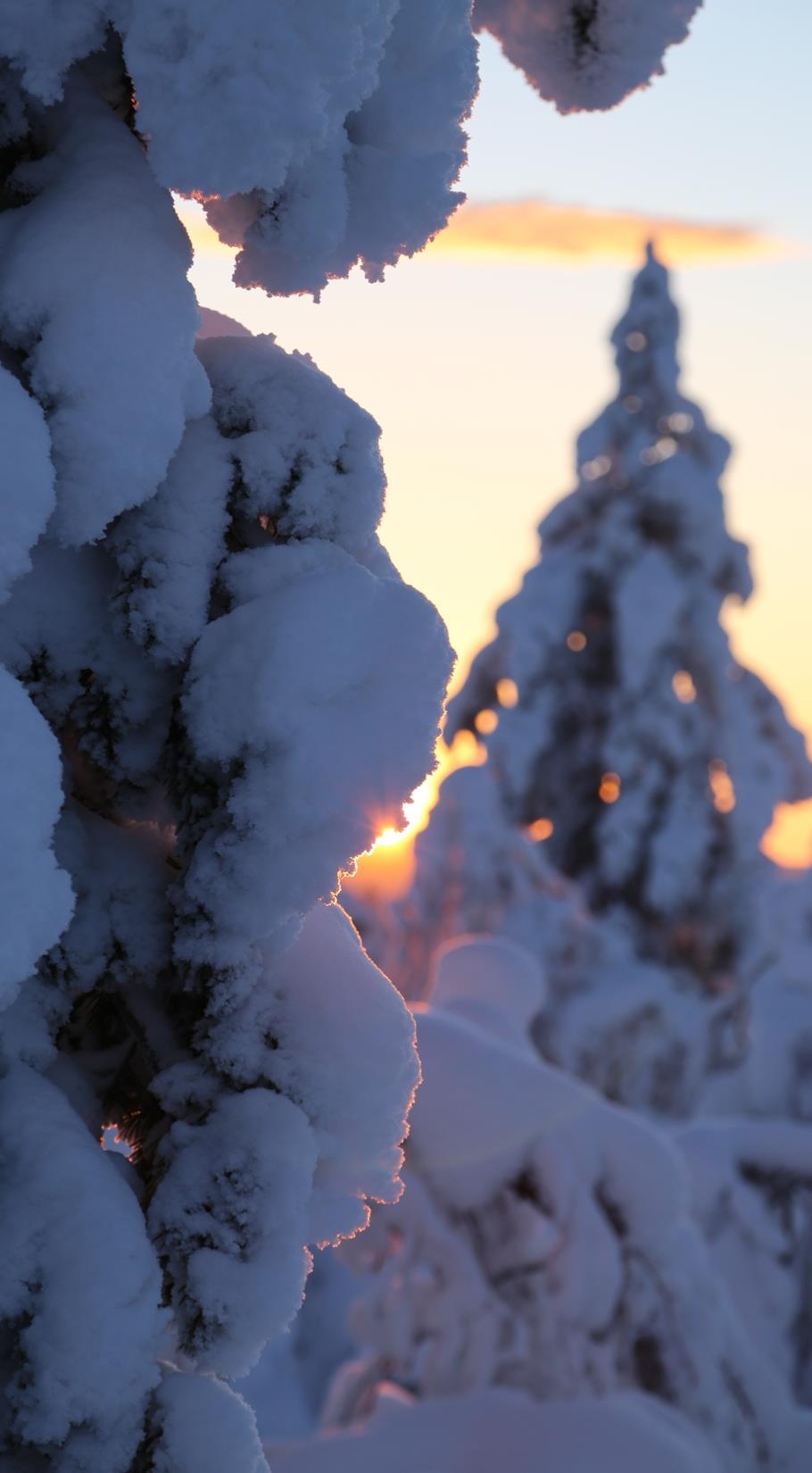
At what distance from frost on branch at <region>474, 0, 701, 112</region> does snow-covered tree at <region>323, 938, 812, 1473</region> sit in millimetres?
3146

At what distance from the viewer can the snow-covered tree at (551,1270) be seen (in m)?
5.58

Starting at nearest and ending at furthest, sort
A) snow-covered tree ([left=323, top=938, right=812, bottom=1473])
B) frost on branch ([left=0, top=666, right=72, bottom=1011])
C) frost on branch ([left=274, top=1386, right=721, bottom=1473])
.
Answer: frost on branch ([left=0, top=666, right=72, bottom=1011]) < frost on branch ([left=274, top=1386, right=721, bottom=1473]) < snow-covered tree ([left=323, top=938, right=812, bottom=1473])

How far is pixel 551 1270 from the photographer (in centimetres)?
575

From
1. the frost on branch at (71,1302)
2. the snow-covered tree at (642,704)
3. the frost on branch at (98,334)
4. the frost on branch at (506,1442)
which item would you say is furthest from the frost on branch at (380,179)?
the snow-covered tree at (642,704)

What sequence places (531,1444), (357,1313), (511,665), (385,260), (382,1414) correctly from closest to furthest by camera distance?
1. (385,260)
2. (531,1444)
3. (382,1414)
4. (357,1313)
5. (511,665)

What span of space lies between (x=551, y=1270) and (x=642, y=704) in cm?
1108

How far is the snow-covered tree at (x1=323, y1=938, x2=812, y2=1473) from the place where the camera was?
5.58 meters

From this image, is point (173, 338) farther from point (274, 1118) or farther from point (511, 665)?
point (511, 665)

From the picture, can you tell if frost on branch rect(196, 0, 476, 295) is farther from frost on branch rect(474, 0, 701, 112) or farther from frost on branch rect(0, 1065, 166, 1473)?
frost on branch rect(0, 1065, 166, 1473)

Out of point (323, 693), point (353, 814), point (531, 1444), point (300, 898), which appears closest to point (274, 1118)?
point (300, 898)

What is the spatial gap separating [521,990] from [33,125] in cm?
459

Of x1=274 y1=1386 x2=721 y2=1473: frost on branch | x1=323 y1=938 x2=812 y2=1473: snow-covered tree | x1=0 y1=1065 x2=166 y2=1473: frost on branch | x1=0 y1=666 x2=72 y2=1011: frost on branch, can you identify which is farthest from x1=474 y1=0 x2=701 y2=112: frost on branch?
x1=274 y1=1386 x2=721 y2=1473: frost on branch

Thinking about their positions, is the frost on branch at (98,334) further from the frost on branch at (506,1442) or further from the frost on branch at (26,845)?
the frost on branch at (506,1442)

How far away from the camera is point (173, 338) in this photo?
219 cm
